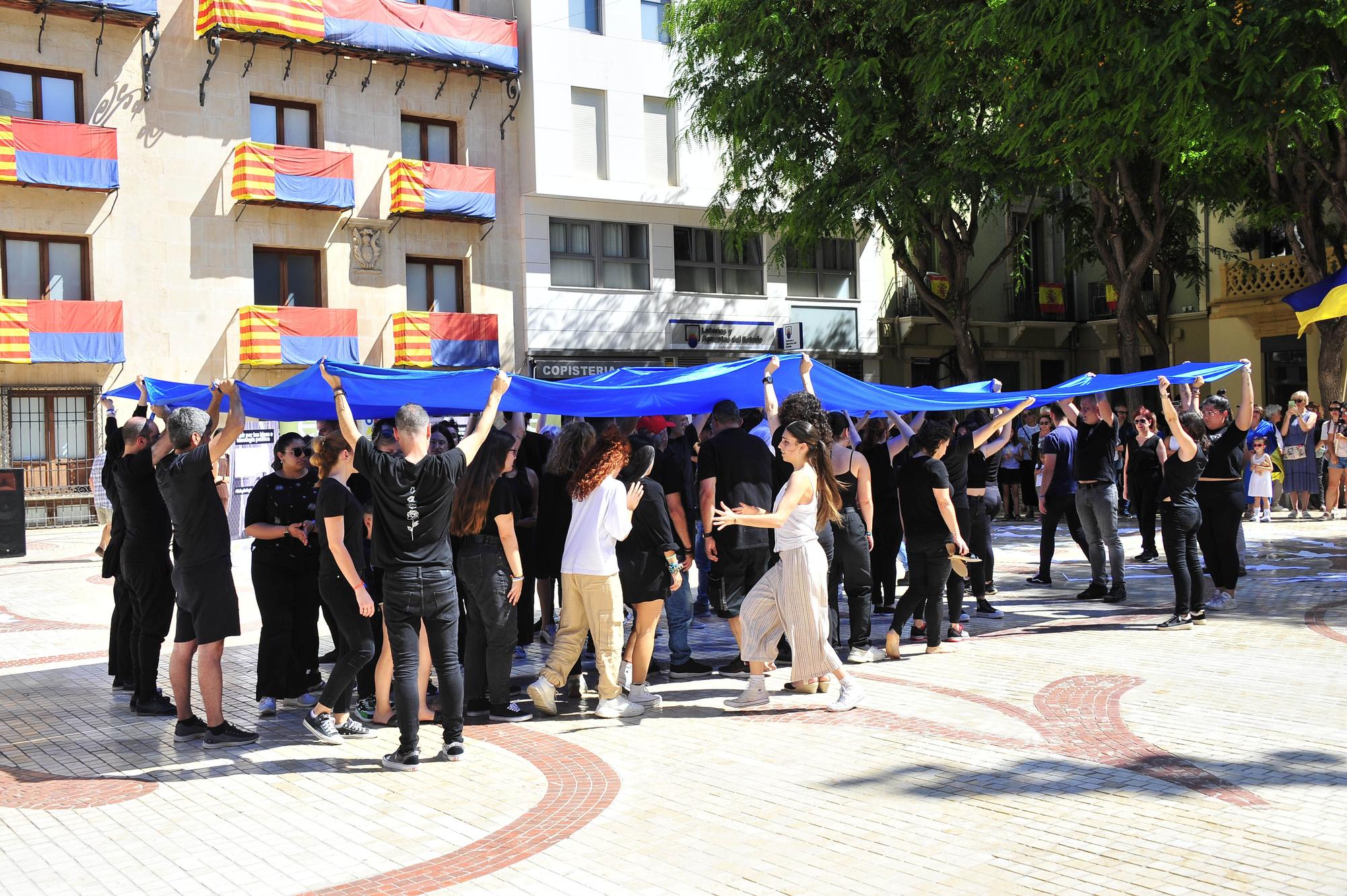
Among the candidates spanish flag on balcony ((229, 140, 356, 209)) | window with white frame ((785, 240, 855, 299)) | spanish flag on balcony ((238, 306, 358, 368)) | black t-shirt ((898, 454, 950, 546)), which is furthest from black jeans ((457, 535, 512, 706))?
window with white frame ((785, 240, 855, 299))

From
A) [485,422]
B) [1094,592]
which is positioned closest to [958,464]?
[1094,592]

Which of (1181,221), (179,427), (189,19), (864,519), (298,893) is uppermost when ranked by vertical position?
(189,19)

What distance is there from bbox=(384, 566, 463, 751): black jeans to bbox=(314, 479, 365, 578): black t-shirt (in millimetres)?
621

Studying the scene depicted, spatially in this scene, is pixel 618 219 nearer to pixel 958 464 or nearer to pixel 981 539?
pixel 981 539

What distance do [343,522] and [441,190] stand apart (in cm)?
2308

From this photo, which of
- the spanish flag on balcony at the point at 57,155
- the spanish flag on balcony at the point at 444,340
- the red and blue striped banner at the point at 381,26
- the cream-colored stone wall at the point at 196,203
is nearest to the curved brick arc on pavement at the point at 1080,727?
the spanish flag on balcony at the point at 444,340

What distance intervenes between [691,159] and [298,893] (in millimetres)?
29228

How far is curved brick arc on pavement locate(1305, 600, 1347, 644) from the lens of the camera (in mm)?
9984

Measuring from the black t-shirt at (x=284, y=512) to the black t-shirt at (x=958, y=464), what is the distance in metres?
5.11

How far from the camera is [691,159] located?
107ft

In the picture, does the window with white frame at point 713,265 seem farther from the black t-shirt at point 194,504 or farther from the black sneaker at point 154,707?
the black t-shirt at point 194,504

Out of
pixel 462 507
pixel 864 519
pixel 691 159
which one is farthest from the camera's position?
pixel 691 159

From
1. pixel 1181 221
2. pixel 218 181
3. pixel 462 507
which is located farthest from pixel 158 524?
pixel 1181 221

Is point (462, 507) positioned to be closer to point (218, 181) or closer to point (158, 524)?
point (158, 524)
